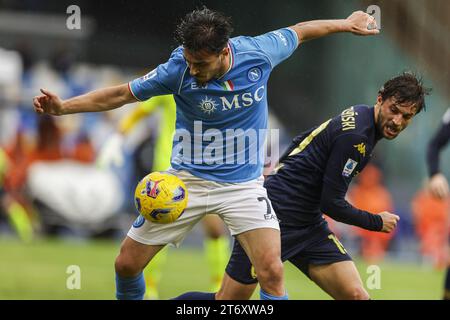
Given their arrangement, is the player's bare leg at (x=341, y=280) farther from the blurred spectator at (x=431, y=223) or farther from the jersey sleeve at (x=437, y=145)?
the blurred spectator at (x=431, y=223)

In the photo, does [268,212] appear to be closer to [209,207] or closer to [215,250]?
[209,207]

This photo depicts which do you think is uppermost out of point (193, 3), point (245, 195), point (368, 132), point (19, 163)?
point (193, 3)

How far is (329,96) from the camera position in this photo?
18.2 m

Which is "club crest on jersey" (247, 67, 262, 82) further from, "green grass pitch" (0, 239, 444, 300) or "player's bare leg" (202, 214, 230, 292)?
"green grass pitch" (0, 239, 444, 300)

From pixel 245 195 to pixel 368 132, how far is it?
0.92 metres

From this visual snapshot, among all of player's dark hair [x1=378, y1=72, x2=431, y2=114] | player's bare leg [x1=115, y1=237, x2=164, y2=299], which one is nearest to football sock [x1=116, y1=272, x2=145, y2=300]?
player's bare leg [x1=115, y1=237, x2=164, y2=299]

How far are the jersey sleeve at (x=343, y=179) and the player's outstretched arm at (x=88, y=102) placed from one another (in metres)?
1.39

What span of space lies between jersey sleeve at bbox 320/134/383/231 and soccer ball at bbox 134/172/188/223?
0.96 m

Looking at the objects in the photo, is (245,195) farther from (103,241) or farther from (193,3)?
(103,241)

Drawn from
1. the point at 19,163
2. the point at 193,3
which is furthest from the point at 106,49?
the point at 193,3

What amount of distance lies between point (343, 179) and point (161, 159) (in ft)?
12.0

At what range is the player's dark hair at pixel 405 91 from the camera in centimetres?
628
